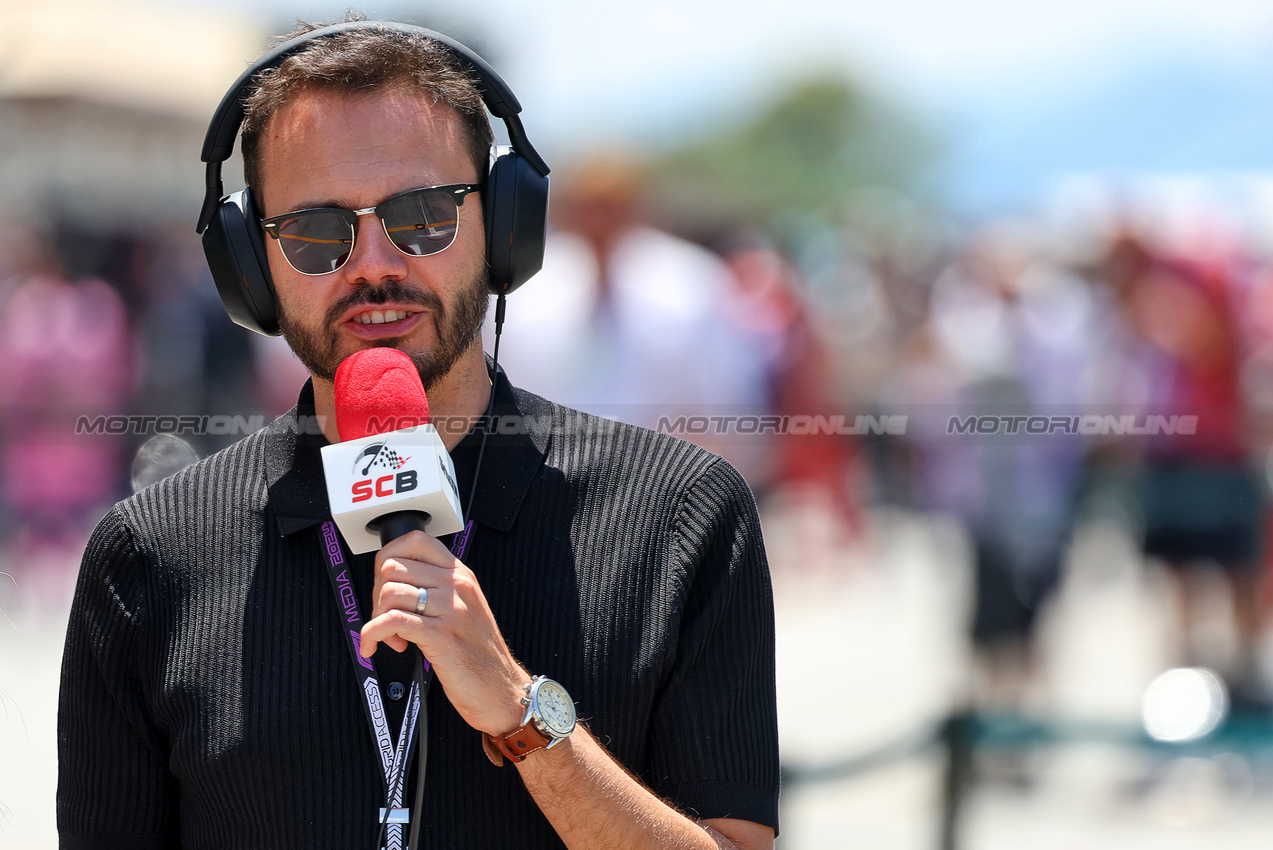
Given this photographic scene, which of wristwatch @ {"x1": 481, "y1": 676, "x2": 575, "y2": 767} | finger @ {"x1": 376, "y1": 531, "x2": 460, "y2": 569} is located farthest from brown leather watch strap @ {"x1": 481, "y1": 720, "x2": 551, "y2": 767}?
finger @ {"x1": 376, "y1": 531, "x2": 460, "y2": 569}

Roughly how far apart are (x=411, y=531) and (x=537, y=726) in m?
0.27

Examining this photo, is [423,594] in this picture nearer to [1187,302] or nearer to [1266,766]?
[1266,766]

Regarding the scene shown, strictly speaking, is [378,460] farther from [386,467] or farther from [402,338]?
[402,338]

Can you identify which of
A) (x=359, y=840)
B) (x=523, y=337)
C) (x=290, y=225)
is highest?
(x=523, y=337)

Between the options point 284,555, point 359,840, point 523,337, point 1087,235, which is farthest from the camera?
point 1087,235

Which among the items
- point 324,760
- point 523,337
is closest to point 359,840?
point 324,760

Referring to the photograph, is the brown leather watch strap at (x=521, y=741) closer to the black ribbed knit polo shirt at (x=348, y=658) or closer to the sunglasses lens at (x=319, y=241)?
the black ribbed knit polo shirt at (x=348, y=658)

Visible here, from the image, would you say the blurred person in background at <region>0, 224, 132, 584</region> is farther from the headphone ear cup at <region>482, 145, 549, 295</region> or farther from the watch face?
the watch face

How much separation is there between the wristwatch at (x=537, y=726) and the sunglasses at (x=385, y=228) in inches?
25.7

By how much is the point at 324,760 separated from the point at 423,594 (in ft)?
1.28

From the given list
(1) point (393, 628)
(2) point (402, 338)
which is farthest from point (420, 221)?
(1) point (393, 628)

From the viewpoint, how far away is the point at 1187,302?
6367 millimetres

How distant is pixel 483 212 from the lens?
6.15 ft

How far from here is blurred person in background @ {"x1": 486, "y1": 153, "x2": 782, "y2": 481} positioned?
5.38 metres
